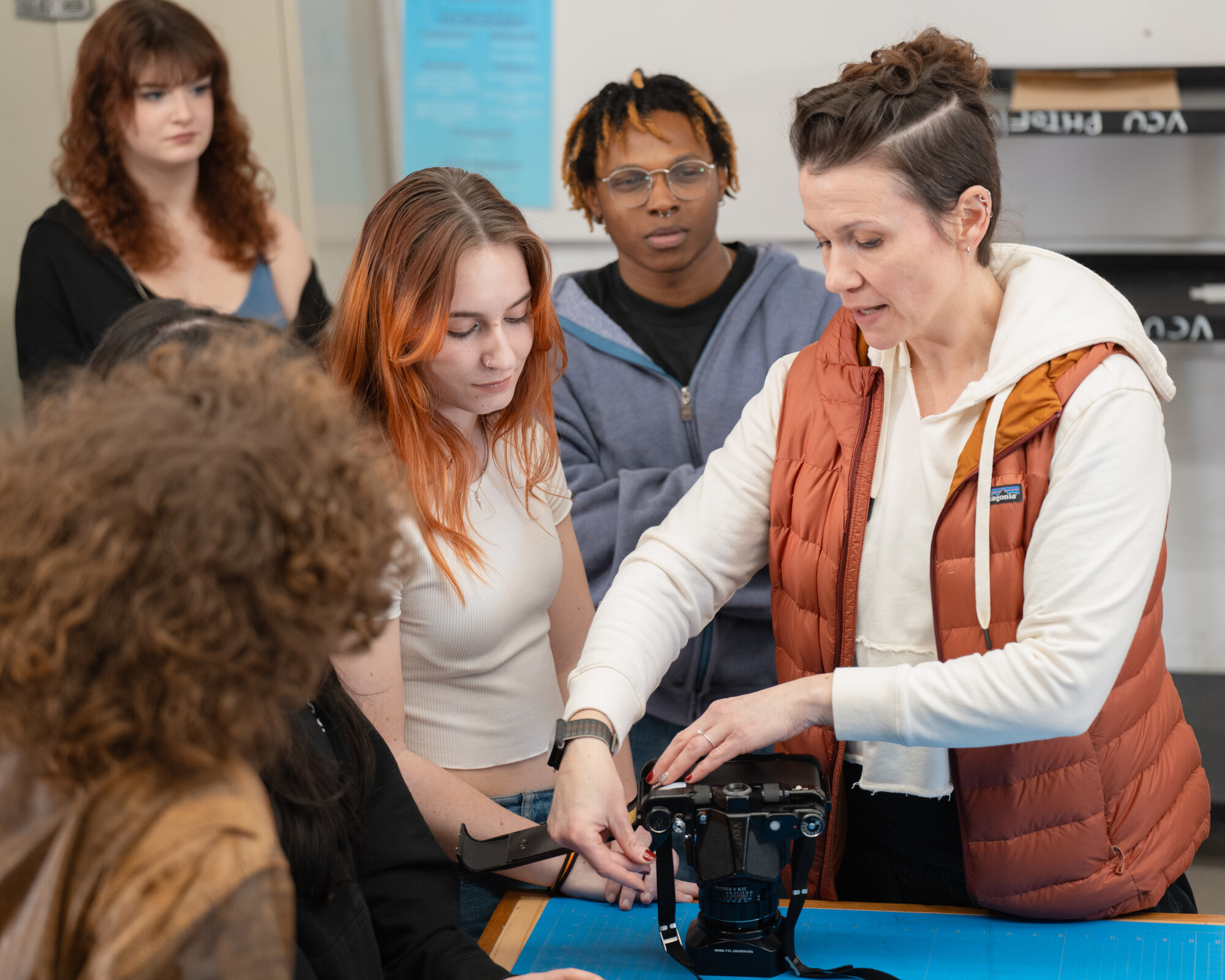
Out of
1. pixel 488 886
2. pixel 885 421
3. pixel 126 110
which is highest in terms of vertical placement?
pixel 126 110

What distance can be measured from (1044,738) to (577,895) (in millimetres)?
539

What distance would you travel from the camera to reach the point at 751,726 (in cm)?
115

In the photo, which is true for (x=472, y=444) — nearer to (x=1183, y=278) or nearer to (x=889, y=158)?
(x=889, y=158)

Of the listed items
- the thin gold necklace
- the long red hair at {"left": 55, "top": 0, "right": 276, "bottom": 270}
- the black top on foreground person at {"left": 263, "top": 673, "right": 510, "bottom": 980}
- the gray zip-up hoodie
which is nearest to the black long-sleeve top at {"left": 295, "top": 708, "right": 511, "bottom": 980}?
the black top on foreground person at {"left": 263, "top": 673, "right": 510, "bottom": 980}

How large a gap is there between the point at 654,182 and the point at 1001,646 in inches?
41.6

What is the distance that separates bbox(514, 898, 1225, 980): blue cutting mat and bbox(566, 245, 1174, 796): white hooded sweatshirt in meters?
0.15

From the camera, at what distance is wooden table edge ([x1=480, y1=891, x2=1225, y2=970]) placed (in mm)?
1191

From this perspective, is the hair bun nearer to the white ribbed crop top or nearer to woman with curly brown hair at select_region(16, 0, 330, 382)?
the white ribbed crop top

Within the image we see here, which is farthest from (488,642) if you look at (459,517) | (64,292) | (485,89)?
(485,89)

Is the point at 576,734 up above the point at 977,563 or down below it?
below

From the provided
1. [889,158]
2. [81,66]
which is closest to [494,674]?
[889,158]

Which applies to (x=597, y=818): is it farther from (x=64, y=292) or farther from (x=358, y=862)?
(x=64, y=292)

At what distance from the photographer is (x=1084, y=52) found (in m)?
2.57

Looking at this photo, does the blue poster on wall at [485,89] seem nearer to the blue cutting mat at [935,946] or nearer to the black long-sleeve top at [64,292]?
the black long-sleeve top at [64,292]
